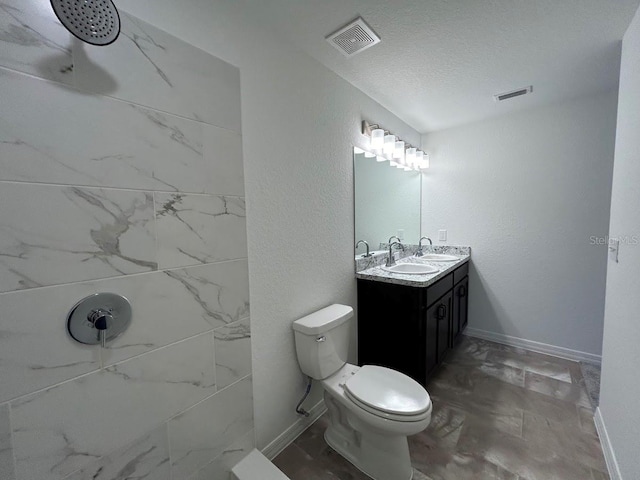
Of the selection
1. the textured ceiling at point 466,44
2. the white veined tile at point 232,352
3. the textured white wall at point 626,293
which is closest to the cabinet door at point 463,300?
the textured white wall at point 626,293

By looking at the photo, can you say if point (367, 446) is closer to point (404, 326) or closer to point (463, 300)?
point (404, 326)

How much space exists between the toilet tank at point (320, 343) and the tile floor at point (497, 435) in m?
0.44

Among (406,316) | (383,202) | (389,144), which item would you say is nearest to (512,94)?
(389,144)

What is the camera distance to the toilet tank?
4.81 feet

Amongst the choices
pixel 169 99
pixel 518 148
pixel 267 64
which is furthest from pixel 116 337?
pixel 518 148

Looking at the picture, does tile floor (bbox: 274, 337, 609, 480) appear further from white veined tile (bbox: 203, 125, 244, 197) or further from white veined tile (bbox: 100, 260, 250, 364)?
white veined tile (bbox: 203, 125, 244, 197)

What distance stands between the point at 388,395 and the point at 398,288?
28.4 inches

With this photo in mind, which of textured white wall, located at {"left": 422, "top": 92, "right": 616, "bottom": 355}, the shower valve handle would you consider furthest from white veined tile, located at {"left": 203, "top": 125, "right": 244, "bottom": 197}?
textured white wall, located at {"left": 422, "top": 92, "right": 616, "bottom": 355}

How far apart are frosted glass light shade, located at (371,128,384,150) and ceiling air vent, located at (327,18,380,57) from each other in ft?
2.22

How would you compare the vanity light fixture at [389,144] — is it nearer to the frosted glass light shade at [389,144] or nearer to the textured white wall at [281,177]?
the frosted glass light shade at [389,144]

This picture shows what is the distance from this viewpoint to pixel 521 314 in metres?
2.55

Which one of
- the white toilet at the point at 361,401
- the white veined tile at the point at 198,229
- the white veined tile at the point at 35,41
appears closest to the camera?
the white veined tile at the point at 35,41

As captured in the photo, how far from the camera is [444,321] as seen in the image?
84.6 inches

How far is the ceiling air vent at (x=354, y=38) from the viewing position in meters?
1.35
